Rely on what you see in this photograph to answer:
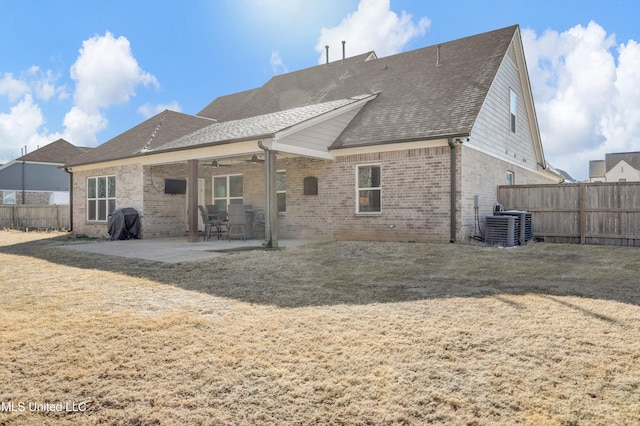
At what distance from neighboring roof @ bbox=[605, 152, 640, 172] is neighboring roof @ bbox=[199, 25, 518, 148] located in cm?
5212

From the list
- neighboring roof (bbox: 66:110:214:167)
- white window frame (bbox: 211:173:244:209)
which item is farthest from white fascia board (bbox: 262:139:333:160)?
neighboring roof (bbox: 66:110:214:167)

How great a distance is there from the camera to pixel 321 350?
3.53m

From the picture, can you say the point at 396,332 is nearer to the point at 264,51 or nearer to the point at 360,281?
the point at 360,281

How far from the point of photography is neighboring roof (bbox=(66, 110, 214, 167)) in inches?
619

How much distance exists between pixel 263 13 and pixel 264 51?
5.42 ft

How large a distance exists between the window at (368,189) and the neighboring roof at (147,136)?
24.3 feet

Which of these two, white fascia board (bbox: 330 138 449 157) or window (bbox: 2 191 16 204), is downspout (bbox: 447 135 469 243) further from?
window (bbox: 2 191 16 204)

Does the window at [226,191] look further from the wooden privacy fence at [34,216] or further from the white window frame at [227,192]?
the wooden privacy fence at [34,216]

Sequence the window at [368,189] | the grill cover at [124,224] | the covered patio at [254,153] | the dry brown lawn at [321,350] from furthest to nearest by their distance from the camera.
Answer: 1. the grill cover at [124,224]
2. the window at [368,189]
3. the covered patio at [254,153]
4. the dry brown lawn at [321,350]

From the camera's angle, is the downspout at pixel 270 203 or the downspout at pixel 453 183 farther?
the downspout at pixel 453 183

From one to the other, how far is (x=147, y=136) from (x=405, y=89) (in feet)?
32.6

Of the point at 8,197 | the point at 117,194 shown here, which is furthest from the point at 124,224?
the point at 8,197

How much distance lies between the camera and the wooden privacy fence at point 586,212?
11.5 m

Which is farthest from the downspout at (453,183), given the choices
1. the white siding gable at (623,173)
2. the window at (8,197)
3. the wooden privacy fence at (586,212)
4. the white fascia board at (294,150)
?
the white siding gable at (623,173)
